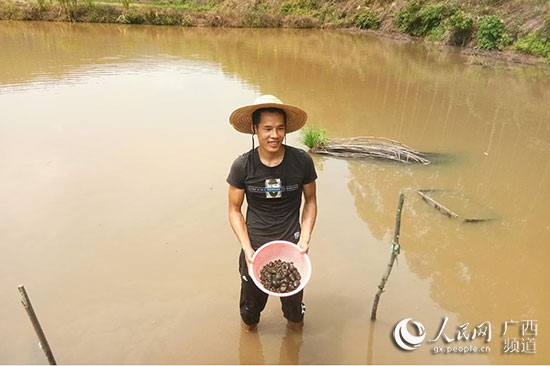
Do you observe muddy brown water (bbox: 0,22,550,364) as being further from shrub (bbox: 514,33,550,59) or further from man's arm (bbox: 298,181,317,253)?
shrub (bbox: 514,33,550,59)

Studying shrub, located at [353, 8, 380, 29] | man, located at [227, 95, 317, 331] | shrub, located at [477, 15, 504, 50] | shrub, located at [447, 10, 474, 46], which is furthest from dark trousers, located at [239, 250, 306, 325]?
shrub, located at [353, 8, 380, 29]

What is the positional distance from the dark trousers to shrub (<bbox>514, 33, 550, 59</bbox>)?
15147 millimetres

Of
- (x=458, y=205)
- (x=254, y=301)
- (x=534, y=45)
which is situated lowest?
(x=458, y=205)

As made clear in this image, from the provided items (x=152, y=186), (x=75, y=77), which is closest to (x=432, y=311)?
(x=152, y=186)

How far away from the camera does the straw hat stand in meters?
1.88

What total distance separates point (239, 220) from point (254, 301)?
1.93 ft

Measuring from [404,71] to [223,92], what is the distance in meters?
6.72

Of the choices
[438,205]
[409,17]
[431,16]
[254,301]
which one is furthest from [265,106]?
[409,17]

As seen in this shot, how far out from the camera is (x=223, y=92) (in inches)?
348

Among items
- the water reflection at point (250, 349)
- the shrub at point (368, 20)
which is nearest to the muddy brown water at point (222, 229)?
the water reflection at point (250, 349)

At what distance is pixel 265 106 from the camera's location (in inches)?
74.5

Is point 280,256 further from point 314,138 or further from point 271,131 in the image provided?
point 314,138

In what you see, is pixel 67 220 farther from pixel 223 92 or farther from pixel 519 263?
pixel 223 92

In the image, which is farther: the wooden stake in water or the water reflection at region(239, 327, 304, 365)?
the water reflection at region(239, 327, 304, 365)
